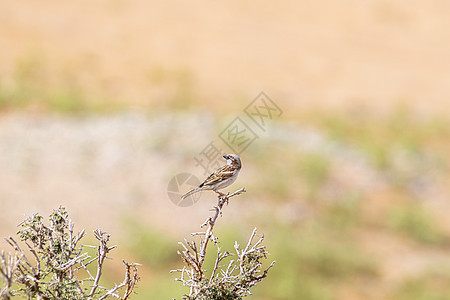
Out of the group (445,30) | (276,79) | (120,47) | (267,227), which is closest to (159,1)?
(120,47)

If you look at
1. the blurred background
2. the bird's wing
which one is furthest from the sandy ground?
the bird's wing

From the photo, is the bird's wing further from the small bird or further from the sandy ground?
the sandy ground

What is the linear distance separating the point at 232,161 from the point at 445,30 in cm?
2209

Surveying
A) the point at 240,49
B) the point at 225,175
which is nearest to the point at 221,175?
the point at 225,175

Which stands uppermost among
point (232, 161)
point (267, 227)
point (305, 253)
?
point (267, 227)

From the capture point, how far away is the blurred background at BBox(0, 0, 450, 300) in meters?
10.9

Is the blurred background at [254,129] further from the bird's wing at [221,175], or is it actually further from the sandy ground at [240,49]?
the bird's wing at [221,175]

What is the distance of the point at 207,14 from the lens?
945 inches

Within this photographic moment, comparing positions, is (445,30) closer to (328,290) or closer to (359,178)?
(359,178)

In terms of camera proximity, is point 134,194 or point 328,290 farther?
point 134,194

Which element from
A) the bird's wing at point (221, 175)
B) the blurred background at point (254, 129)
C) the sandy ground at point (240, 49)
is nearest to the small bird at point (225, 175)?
the bird's wing at point (221, 175)

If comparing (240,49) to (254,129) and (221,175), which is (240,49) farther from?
(221,175)

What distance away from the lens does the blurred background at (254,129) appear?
35.6 feet

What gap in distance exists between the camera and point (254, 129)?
13680mm
